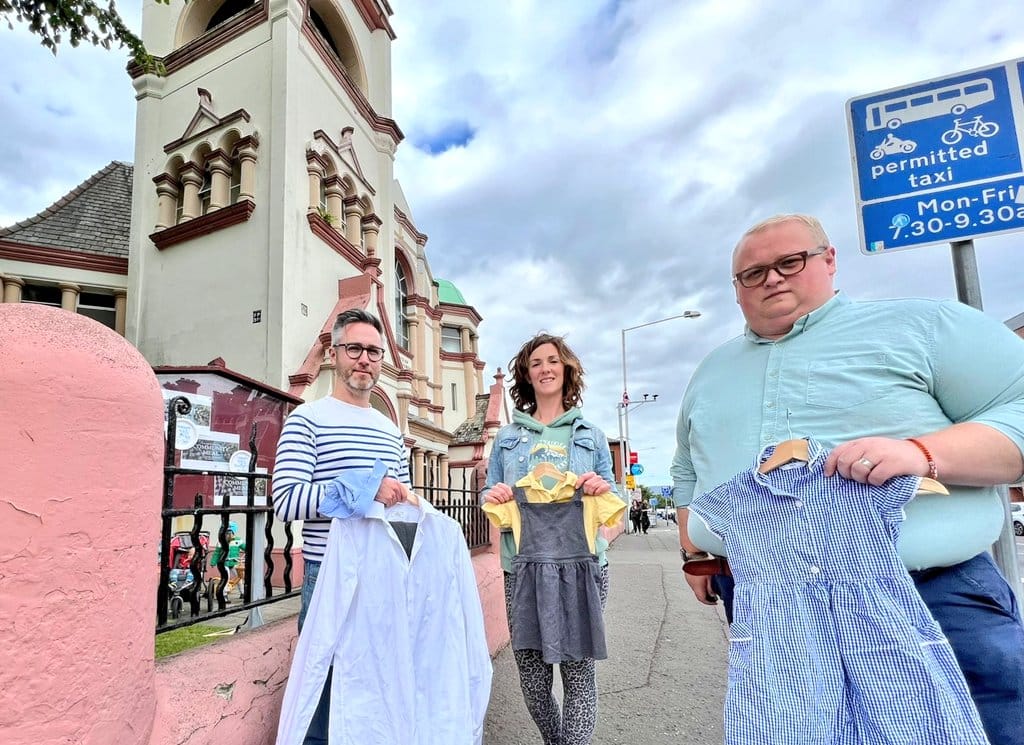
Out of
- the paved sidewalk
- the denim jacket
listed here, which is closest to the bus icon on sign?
the denim jacket

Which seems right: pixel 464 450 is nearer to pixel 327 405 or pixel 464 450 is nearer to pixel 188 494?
pixel 188 494

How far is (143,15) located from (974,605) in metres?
16.5

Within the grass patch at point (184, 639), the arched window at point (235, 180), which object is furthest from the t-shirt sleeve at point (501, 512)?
the arched window at point (235, 180)

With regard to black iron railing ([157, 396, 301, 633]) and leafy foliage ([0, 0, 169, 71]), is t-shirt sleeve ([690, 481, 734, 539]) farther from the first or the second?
leafy foliage ([0, 0, 169, 71])

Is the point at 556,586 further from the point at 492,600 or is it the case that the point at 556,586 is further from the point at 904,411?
the point at 492,600

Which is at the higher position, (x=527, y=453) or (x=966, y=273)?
(x=966, y=273)


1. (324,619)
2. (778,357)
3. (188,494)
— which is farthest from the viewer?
(188,494)

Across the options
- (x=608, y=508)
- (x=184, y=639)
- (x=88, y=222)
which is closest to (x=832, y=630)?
(x=608, y=508)

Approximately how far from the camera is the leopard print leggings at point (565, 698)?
2.52m

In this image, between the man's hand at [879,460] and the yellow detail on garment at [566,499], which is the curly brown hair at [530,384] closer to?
the yellow detail on garment at [566,499]

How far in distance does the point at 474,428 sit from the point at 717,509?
17.9m

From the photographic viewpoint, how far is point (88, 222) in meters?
12.8

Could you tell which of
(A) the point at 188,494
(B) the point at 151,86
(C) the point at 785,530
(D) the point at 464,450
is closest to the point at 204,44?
(B) the point at 151,86

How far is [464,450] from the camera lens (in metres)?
17.9
